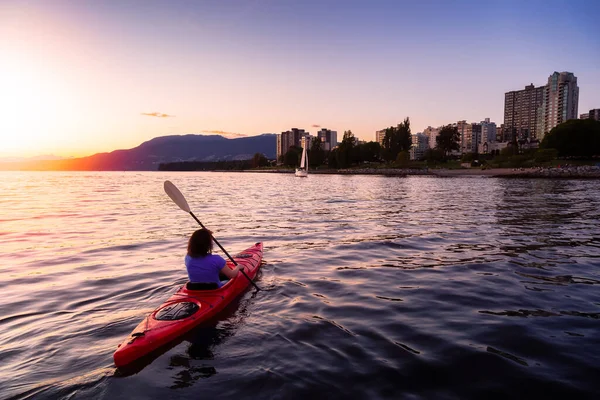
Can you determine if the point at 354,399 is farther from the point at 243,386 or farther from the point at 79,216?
the point at 79,216

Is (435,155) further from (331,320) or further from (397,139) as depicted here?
(331,320)

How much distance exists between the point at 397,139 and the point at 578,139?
197 feet

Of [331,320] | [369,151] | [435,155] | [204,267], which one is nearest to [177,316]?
[204,267]

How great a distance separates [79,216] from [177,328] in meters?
20.7

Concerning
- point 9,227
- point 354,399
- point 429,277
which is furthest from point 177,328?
point 9,227

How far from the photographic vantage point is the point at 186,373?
5391 millimetres

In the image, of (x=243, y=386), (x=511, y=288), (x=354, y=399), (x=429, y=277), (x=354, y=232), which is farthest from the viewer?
(x=354, y=232)

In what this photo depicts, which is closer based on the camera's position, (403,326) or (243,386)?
(243,386)

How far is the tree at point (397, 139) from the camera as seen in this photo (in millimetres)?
146250

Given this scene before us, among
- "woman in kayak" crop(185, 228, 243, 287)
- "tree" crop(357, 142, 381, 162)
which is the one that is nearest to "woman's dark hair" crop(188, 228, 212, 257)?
"woman in kayak" crop(185, 228, 243, 287)

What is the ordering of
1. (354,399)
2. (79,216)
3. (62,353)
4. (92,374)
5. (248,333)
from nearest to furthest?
(354,399) → (92,374) → (62,353) → (248,333) → (79,216)

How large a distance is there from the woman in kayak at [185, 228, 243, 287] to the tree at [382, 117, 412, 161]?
147m

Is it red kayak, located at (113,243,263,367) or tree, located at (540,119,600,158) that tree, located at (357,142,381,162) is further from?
red kayak, located at (113,243,263,367)

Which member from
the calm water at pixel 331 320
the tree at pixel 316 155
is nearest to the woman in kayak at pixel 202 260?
the calm water at pixel 331 320
